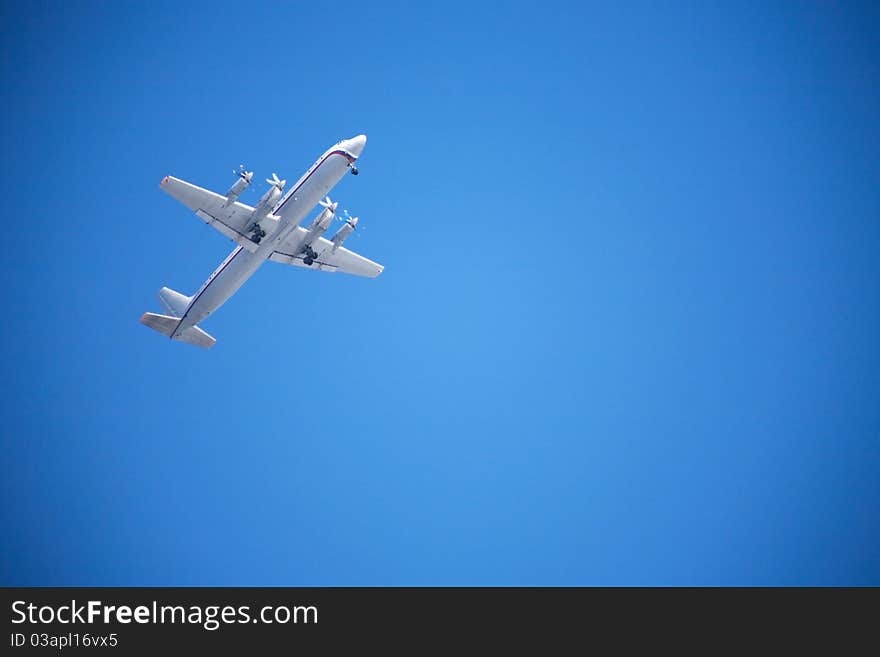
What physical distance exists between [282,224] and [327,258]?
6.70 metres

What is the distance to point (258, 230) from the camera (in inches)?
1606

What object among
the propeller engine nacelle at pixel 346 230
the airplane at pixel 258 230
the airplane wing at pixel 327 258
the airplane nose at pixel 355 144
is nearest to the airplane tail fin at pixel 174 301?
the airplane at pixel 258 230

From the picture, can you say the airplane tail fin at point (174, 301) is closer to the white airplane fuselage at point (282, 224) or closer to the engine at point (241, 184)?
the white airplane fuselage at point (282, 224)

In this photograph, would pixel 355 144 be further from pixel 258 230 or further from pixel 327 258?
pixel 327 258

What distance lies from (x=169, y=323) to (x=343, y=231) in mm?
11696

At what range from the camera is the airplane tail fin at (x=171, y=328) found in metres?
44.8

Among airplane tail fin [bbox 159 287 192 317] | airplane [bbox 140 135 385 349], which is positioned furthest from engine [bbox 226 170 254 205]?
airplane tail fin [bbox 159 287 192 317]

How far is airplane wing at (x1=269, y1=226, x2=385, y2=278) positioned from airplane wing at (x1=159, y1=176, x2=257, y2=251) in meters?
3.21

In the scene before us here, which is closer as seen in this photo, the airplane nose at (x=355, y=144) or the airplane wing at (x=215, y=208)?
the airplane nose at (x=355, y=144)

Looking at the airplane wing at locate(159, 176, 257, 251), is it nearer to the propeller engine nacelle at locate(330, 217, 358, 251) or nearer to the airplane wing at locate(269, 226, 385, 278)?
the airplane wing at locate(269, 226, 385, 278)

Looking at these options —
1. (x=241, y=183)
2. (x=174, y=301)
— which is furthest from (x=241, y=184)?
(x=174, y=301)
